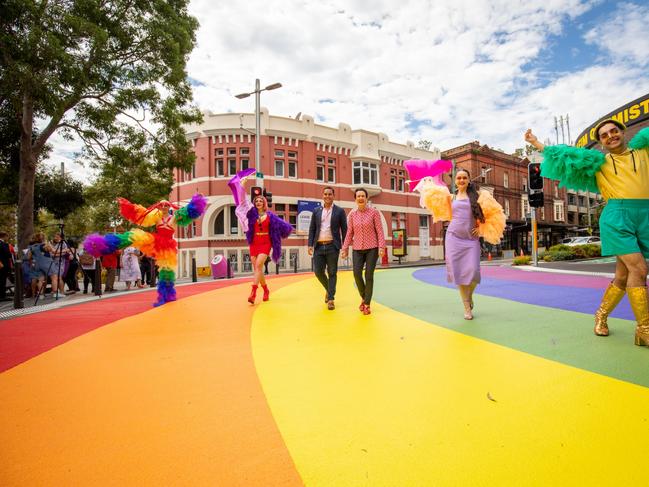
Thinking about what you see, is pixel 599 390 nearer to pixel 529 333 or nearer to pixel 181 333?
pixel 529 333

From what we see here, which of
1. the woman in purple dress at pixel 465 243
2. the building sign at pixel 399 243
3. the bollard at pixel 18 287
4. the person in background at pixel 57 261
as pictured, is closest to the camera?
the woman in purple dress at pixel 465 243

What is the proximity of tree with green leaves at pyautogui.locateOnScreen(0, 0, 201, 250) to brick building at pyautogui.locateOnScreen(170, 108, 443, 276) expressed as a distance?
351 inches

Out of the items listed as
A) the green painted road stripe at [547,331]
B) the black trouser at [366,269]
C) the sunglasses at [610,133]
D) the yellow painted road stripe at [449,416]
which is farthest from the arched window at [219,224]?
the sunglasses at [610,133]

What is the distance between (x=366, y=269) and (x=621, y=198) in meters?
3.07

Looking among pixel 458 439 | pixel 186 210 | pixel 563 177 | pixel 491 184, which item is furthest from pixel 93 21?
pixel 491 184

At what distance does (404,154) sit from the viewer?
31.3 meters

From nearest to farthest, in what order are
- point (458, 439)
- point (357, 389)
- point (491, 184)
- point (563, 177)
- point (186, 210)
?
point (458, 439)
point (357, 389)
point (563, 177)
point (186, 210)
point (491, 184)

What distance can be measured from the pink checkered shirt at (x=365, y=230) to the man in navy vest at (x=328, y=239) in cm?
36

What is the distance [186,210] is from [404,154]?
27.1m

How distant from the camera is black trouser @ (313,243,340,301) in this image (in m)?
5.98

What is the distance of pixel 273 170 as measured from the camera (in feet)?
79.7

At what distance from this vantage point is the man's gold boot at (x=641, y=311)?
10.7 ft

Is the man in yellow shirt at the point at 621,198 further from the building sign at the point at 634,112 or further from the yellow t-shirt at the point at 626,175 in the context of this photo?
the building sign at the point at 634,112

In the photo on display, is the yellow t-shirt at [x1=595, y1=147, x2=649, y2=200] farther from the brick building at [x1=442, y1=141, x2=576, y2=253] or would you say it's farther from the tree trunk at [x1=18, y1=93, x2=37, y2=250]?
the brick building at [x1=442, y1=141, x2=576, y2=253]
